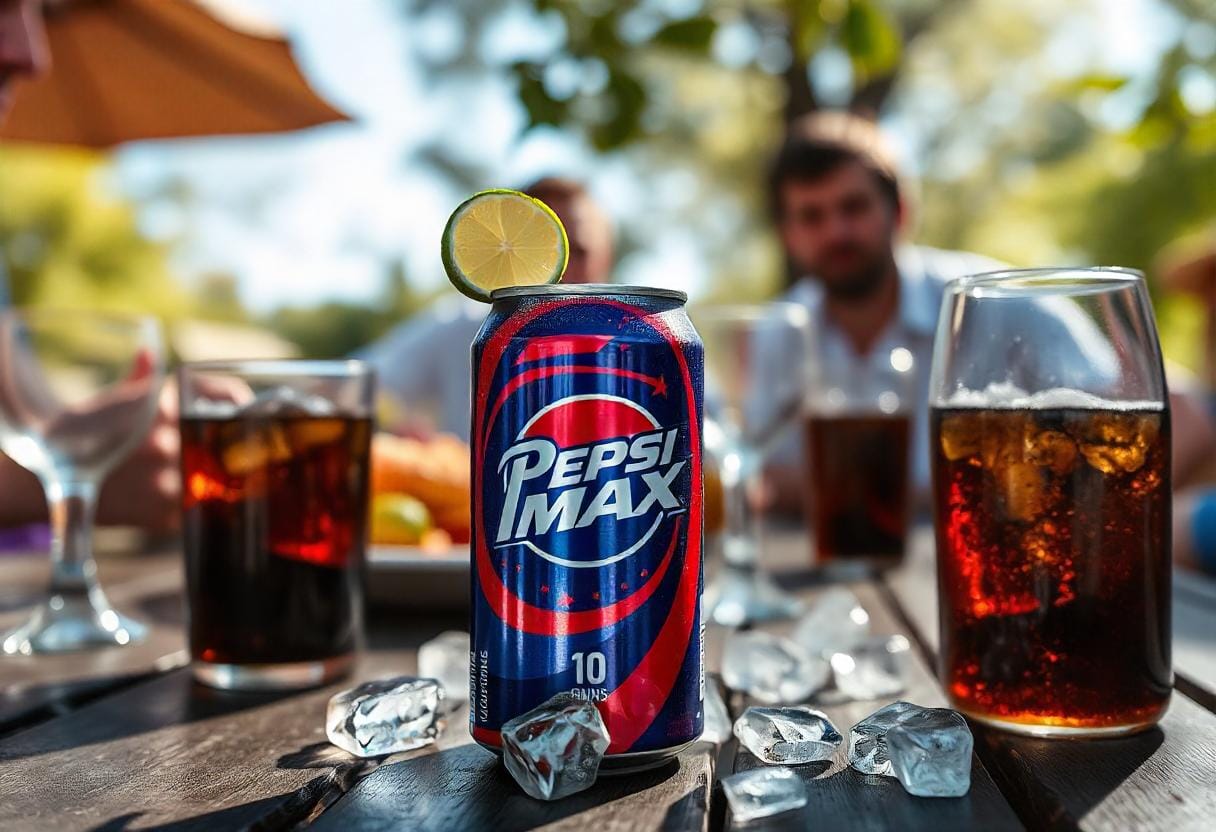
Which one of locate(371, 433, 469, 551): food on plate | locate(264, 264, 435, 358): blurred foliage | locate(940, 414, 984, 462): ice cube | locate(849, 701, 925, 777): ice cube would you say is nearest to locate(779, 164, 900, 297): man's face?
locate(371, 433, 469, 551): food on plate

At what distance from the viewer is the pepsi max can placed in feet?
2.56

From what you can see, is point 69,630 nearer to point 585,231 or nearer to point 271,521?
point 271,521

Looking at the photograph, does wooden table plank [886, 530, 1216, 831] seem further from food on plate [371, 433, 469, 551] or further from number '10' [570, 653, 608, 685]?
food on plate [371, 433, 469, 551]

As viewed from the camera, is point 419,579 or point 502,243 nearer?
point 502,243

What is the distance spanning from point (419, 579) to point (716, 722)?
1.94ft

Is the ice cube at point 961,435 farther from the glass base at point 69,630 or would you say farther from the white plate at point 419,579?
the glass base at point 69,630

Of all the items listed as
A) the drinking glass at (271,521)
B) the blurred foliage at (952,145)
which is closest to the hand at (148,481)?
the drinking glass at (271,521)

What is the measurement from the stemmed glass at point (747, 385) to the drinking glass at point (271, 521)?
2.20ft

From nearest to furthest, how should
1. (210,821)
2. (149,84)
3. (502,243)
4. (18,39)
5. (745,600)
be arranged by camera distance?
1. (210,821)
2. (502,243)
3. (745,600)
4. (18,39)
5. (149,84)

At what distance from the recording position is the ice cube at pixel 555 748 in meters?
0.72

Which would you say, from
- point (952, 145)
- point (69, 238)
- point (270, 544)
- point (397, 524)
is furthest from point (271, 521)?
point (69, 238)

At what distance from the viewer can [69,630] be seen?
1237 millimetres

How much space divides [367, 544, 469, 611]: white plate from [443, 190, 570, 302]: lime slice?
55 centimetres

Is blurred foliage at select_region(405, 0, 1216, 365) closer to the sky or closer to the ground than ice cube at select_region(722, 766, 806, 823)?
closer to the sky
